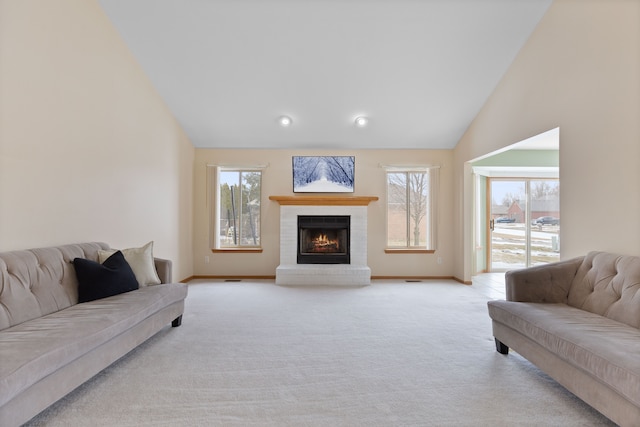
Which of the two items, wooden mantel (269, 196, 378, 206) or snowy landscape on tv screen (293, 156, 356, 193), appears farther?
A: snowy landscape on tv screen (293, 156, 356, 193)

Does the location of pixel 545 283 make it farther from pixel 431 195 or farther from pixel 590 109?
pixel 431 195

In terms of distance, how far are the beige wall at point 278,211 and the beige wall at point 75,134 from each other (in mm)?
1113

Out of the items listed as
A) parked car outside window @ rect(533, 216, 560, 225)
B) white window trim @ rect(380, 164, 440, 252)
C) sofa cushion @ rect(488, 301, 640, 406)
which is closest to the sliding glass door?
parked car outside window @ rect(533, 216, 560, 225)

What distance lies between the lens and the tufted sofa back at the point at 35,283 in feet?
6.89

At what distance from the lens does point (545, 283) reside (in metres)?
2.64

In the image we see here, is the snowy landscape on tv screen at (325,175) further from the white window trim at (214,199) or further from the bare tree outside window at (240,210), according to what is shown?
the bare tree outside window at (240,210)

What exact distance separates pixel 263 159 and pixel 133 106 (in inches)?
88.0

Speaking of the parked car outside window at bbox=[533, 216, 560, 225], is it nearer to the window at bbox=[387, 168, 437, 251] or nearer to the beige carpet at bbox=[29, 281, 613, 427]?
the window at bbox=[387, 168, 437, 251]

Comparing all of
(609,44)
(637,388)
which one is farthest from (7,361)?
(609,44)

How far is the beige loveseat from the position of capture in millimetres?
1594

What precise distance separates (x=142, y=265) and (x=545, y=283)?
11.6 feet

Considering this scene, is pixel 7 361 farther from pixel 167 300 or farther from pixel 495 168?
pixel 495 168

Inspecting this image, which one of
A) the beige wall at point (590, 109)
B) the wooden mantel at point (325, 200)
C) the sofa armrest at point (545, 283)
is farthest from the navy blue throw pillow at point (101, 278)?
the beige wall at point (590, 109)

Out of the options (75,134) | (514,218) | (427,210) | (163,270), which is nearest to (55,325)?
(163,270)
